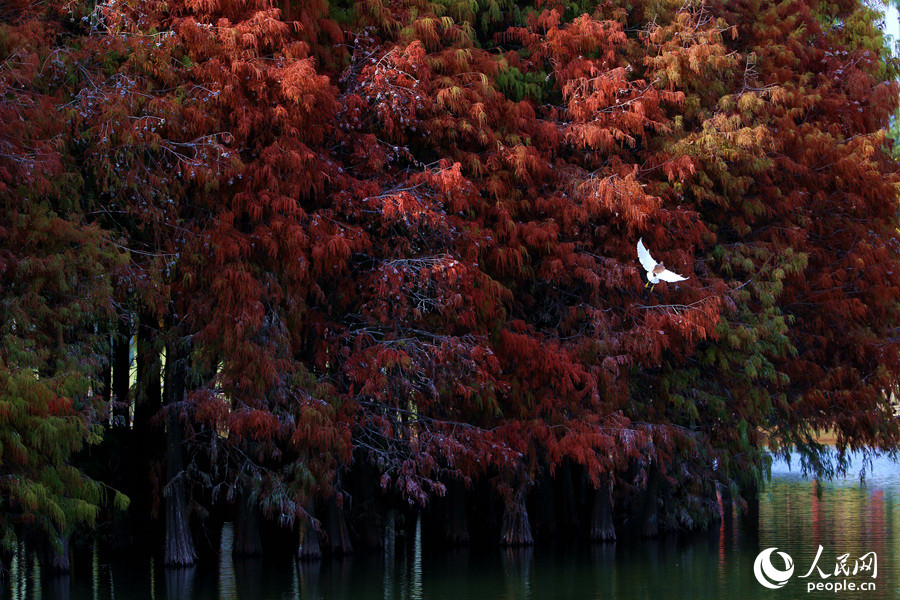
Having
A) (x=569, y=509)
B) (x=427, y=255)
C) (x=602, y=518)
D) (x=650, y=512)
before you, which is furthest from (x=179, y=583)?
(x=569, y=509)

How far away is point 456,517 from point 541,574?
4.67 meters

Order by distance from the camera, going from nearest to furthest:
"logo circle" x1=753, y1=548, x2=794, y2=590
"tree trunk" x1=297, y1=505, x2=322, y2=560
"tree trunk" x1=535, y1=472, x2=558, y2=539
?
"logo circle" x1=753, y1=548, x2=794, y2=590, "tree trunk" x1=297, y1=505, x2=322, y2=560, "tree trunk" x1=535, y1=472, x2=558, y2=539

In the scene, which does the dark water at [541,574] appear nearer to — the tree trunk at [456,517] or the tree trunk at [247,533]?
the tree trunk at [247,533]

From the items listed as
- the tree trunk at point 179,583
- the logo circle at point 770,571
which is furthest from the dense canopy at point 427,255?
the logo circle at point 770,571

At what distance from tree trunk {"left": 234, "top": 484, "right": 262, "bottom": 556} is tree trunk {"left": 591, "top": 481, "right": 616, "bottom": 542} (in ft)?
21.5

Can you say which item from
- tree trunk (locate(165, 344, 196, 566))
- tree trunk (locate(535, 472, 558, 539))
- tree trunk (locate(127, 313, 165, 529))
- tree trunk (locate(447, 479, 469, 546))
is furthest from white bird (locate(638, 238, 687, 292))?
tree trunk (locate(127, 313, 165, 529))

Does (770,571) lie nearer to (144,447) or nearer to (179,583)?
(179,583)

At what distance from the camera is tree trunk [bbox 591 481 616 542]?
2184 centimetres

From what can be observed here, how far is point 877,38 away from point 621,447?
12.0 meters

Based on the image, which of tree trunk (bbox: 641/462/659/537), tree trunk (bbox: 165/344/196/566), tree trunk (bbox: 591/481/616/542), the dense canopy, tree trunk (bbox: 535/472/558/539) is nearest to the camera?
the dense canopy

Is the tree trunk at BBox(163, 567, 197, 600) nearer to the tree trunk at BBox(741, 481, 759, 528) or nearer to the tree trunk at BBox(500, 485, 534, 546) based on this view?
the tree trunk at BBox(500, 485, 534, 546)

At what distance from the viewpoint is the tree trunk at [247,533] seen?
65.0ft

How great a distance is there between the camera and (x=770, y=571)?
1697cm

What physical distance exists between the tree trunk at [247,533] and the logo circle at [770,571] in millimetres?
8575
